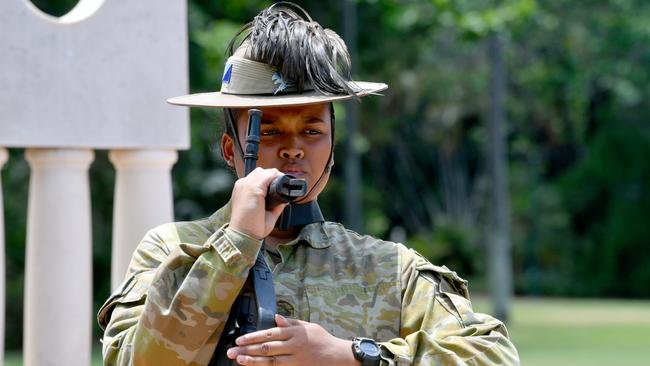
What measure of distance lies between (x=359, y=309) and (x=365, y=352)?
9.3 inches

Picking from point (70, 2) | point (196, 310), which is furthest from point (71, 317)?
point (70, 2)

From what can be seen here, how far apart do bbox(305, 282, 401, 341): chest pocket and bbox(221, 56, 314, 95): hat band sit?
433mm

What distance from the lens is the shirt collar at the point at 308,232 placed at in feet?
9.29

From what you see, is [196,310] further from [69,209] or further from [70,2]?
[70,2]

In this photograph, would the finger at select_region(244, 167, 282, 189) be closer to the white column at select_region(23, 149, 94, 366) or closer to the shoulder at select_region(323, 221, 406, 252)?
the shoulder at select_region(323, 221, 406, 252)

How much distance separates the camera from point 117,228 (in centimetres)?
626

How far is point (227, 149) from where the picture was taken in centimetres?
291

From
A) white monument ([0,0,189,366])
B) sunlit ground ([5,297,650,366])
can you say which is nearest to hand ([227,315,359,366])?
white monument ([0,0,189,366])

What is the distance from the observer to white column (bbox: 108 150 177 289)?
605 cm

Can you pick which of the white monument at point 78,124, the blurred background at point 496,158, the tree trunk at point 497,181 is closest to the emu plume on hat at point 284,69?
the white monument at point 78,124

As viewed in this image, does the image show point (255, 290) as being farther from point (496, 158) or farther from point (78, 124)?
point (496, 158)

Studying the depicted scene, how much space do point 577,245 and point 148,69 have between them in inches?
1081

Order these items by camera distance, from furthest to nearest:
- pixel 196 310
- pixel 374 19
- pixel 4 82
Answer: pixel 374 19 → pixel 4 82 → pixel 196 310

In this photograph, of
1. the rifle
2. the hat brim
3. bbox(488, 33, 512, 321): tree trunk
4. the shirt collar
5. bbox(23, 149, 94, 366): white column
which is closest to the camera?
the rifle
